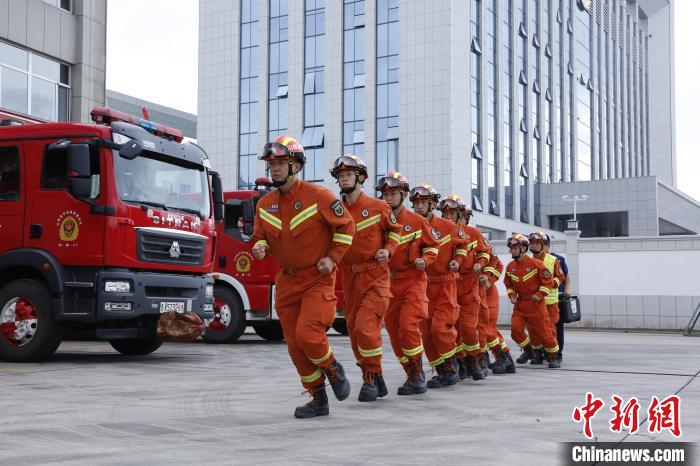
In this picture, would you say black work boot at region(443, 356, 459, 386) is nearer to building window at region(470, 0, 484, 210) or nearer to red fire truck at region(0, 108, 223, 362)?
red fire truck at region(0, 108, 223, 362)

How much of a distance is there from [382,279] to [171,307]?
460 centimetres

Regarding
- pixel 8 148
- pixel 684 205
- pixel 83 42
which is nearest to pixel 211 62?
pixel 83 42

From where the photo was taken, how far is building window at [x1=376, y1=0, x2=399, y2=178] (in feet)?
151

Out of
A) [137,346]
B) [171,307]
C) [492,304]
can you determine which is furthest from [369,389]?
[137,346]

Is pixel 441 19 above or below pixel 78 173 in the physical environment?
above

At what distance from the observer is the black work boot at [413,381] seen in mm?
8436

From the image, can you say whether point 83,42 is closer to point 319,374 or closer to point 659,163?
point 319,374

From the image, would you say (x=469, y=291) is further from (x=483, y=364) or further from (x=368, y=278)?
(x=368, y=278)

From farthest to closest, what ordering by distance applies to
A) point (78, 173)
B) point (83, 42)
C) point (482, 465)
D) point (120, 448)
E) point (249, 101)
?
point (249, 101)
point (83, 42)
point (78, 173)
point (120, 448)
point (482, 465)

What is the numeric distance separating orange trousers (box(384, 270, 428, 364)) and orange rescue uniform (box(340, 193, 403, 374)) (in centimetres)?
46

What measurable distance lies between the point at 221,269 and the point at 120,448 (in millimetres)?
10000

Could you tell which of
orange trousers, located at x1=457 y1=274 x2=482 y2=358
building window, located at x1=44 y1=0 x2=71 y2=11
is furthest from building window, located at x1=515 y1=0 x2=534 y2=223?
orange trousers, located at x1=457 y1=274 x2=482 y2=358

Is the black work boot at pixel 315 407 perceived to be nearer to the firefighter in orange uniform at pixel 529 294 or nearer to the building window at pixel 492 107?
the firefighter in orange uniform at pixel 529 294

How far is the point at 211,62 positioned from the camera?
5244 cm
